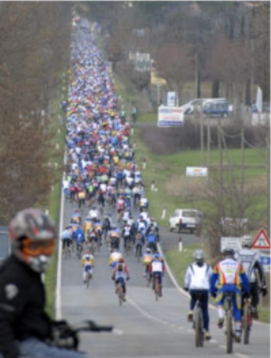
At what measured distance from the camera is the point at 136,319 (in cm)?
3528

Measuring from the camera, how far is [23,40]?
57562 millimetres

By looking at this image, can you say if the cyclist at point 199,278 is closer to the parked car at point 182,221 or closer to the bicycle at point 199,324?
the bicycle at point 199,324

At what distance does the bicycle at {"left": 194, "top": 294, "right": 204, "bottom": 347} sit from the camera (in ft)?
77.5

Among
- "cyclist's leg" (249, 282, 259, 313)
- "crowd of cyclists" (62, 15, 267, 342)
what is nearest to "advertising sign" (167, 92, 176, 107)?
"crowd of cyclists" (62, 15, 267, 342)

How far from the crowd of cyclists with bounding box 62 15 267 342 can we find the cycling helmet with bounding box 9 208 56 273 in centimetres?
1473

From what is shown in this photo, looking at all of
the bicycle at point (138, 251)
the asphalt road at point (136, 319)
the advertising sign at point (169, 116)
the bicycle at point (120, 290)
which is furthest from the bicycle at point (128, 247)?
the advertising sign at point (169, 116)

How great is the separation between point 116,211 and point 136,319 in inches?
1791

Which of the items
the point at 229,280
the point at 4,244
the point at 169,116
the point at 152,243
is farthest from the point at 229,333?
the point at 169,116

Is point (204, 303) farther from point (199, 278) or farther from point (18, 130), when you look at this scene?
point (18, 130)

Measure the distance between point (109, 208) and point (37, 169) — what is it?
100ft

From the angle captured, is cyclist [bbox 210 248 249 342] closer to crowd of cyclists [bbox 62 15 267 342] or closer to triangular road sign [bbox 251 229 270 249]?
crowd of cyclists [bbox 62 15 267 342]

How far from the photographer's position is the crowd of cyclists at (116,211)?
2342 centimetres

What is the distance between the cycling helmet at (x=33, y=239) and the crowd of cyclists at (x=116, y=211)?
14.7m

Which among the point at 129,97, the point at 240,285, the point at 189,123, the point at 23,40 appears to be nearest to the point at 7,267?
the point at 240,285
